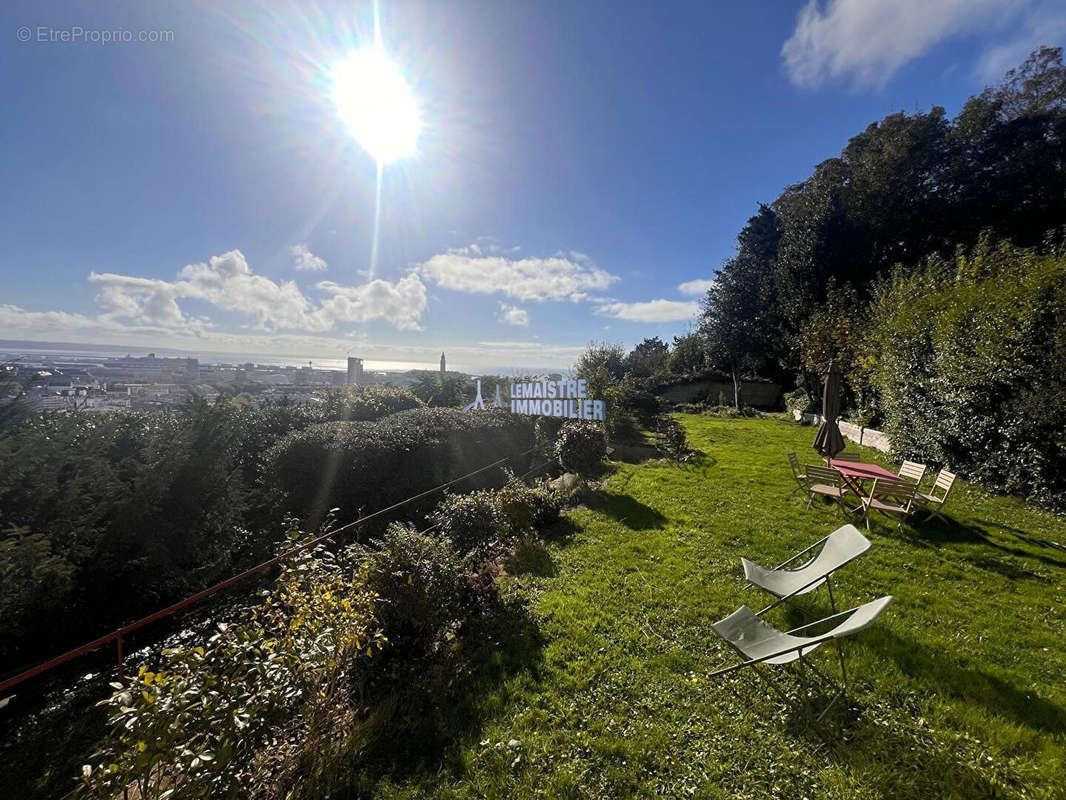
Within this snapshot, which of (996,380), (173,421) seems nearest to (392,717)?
(173,421)

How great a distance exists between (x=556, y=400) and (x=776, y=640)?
31.7 feet

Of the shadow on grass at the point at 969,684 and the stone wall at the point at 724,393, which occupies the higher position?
the stone wall at the point at 724,393

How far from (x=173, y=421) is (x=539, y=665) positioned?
5.61m

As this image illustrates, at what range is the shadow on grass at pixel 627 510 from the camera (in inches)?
249

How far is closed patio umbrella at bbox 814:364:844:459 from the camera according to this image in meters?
7.99

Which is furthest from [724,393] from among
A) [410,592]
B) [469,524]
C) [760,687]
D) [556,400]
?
[410,592]

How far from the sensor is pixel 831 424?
8.05m

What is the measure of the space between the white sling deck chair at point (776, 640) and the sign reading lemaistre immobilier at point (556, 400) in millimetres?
8797

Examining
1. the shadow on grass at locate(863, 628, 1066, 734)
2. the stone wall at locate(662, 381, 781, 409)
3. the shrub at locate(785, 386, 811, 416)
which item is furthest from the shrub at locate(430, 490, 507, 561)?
the stone wall at locate(662, 381, 781, 409)

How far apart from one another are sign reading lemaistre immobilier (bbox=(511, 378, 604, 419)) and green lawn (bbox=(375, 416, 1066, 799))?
22.3 ft

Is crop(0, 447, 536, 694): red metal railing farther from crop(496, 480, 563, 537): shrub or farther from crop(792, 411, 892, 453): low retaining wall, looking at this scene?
crop(792, 411, 892, 453): low retaining wall

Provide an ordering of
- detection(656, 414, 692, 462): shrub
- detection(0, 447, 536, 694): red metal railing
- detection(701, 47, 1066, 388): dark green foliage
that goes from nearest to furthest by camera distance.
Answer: detection(0, 447, 536, 694): red metal railing
detection(656, 414, 692, 462): shrub
detection(701, 47, 1066, 388): dark green foliage

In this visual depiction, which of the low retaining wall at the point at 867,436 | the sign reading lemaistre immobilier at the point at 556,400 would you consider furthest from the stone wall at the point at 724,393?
the sign reading lemaistre immobilier at the point at 556,400

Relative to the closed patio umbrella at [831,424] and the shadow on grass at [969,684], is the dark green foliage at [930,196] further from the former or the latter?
the shadow on grass at [969,684]
